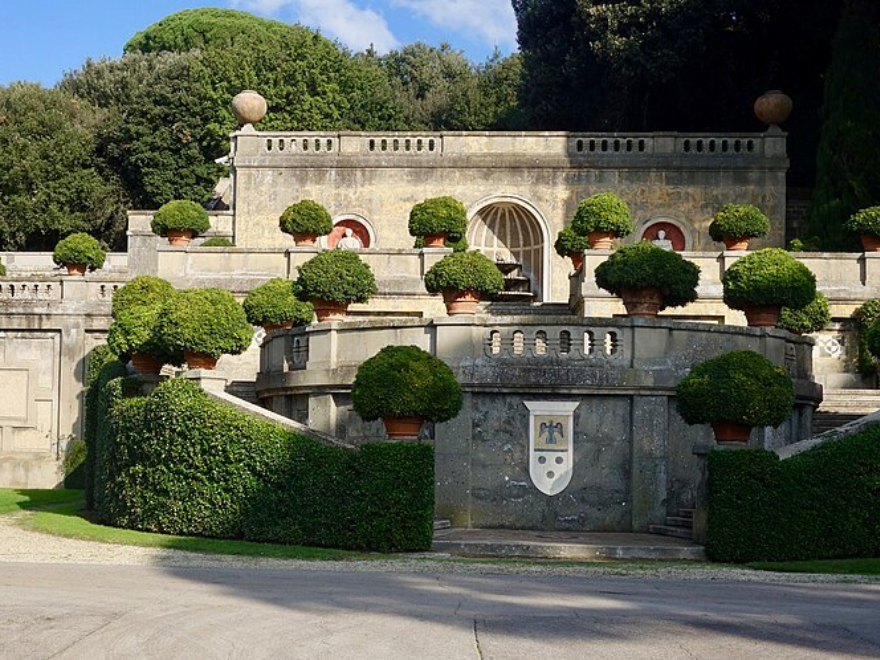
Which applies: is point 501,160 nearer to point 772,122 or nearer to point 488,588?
point 772,122

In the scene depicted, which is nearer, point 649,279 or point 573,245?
point 649,279

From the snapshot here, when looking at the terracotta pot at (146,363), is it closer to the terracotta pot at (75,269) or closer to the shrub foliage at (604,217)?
the terracotta pot at (75,269)

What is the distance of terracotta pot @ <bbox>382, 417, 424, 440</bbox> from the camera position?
2061cm

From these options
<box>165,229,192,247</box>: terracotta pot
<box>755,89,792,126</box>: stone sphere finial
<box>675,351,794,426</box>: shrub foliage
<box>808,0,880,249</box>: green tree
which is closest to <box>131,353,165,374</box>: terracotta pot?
<box>165,229,192,247</box>: terracotta pot

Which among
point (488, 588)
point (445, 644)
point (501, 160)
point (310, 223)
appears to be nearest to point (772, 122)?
point (501, 160)

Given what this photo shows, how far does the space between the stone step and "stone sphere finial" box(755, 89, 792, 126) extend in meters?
20.6

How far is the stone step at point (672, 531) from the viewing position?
71.5 feet

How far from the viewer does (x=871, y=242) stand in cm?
3148

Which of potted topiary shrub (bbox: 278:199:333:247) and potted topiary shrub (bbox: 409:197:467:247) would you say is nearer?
potted topiary shrub (bbox: 409:197:467:247)

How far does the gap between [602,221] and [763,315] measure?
7.31 m

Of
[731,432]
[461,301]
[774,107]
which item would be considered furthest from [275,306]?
[774,107]

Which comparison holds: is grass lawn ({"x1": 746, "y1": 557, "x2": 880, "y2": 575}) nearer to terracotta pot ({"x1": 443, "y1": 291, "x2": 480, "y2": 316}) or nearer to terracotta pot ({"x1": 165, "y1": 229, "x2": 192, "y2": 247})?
terracotta pot ({"x1": 443, "y1": 291, "x2": 480, "y2": 316})

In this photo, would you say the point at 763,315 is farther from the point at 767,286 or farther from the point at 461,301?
the point at 461,301

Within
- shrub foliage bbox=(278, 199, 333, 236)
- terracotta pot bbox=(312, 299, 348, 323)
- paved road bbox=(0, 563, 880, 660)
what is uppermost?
shrub foliage bbox=(278, 199, 333, 236)
